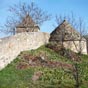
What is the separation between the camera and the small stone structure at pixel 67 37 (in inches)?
1275

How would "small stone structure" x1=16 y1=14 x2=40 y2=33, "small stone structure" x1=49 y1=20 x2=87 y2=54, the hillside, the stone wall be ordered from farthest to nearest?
"small stone structure" x1=16 y1=14 x2=40 y2=33 < "small stone structure" x1=49 y1=20 x2=87 y2=54 < the stone wall < the hillside

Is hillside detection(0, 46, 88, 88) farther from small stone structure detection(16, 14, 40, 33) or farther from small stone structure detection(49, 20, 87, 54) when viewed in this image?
small stone structure detection(16, 14, 40, 33)

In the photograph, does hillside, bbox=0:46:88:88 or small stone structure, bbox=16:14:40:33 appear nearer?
hillside, bbox=0:46:88:88

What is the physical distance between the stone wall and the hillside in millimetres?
412

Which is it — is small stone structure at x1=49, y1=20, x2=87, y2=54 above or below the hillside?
above

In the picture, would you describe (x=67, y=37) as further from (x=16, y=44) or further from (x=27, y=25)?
(x=27, y=25)

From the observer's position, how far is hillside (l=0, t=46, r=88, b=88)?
20.7 m

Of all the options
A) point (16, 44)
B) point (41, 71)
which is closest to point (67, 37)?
point (16, 44)

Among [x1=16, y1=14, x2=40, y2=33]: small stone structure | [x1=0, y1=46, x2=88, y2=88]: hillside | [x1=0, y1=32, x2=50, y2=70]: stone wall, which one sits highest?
[x1=16, y1=14, x2=40, y2=33]: small stone structure

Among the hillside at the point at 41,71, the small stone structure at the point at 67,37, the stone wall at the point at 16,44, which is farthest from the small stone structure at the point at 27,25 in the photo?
the hillside at the point at 41,71

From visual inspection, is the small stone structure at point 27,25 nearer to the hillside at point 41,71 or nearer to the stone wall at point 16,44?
the stone wall at point 16,44

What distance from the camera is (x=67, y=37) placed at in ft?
108

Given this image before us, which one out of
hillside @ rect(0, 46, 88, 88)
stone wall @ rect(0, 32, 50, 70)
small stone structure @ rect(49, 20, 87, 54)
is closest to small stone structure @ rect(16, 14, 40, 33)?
small stone structure @ rect(49, 20, 87, 54)

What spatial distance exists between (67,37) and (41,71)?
32.3ft
